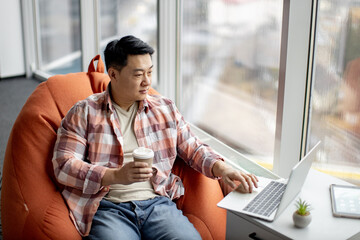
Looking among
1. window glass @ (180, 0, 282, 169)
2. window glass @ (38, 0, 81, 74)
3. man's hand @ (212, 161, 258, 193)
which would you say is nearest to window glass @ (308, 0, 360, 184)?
window glass @ (180, 0, 282, 169)

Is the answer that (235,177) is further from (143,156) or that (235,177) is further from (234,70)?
(234,70)

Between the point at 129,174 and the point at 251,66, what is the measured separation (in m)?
1.16

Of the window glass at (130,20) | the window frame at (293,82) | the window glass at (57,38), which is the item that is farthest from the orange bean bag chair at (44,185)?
the window glass at (57,38)

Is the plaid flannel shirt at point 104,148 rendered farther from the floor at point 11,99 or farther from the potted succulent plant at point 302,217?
the floor at point 11,99

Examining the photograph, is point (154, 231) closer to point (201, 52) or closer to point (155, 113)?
point (155, 113)

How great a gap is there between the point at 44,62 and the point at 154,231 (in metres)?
4.36

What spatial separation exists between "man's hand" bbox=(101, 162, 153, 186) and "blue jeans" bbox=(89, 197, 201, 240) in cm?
14

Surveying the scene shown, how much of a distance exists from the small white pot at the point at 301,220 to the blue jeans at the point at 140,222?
465 millimetres

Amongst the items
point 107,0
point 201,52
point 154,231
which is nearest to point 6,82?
point 107,0

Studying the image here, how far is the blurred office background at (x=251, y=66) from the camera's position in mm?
1975

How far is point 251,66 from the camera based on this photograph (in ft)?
8.18

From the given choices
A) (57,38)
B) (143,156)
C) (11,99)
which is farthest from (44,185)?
(57,38)

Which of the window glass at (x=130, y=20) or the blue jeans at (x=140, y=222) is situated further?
the window glass at (x=130, y=20)

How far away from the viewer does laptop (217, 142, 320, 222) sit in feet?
4.79
